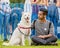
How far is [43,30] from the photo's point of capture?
791 centimetres

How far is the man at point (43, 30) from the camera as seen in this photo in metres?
7.83

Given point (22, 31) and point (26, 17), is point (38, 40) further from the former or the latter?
point (26, 17)

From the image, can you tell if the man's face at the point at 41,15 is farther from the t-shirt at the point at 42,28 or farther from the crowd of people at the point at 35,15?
the crowd of people at the point at 35,15

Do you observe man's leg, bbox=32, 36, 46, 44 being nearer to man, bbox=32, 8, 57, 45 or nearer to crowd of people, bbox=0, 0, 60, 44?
man, bbox=32, 8, 57, 45

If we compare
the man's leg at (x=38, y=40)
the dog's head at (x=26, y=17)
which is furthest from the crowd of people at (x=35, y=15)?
the man's leg at (x=38, y=40)

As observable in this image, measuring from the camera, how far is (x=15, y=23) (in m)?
8.27

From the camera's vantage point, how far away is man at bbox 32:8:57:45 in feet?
25.7

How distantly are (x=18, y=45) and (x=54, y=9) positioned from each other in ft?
5.91

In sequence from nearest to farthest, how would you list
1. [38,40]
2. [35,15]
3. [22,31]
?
[38,40]
[22,31]
[35,15]

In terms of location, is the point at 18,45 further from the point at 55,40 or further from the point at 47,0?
the point at 47,0

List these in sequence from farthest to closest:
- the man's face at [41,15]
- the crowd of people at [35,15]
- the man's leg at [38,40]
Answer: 1. the crowd of people at [35,15]
2. the man's face at [41,15]
3. the man's leg at [38,40]

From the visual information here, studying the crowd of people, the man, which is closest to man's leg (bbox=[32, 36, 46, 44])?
the man

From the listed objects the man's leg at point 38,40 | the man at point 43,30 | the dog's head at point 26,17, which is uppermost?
the dog's head at point 26,17

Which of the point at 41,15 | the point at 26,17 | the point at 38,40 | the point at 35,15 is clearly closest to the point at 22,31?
the point at 26,17
